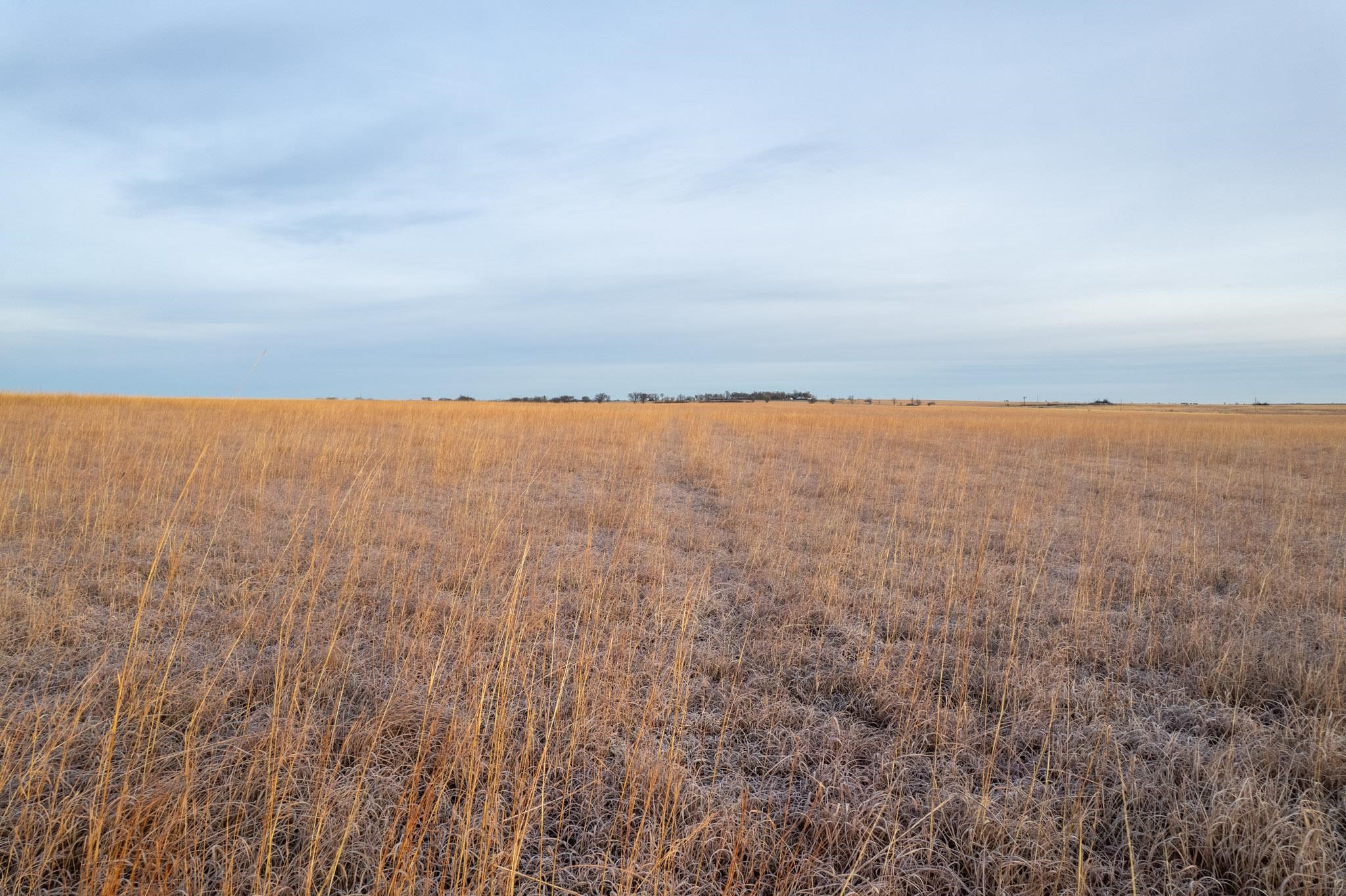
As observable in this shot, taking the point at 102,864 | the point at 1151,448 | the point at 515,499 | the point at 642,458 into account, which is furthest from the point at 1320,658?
the point at 1151,448

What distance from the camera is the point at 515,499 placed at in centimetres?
809

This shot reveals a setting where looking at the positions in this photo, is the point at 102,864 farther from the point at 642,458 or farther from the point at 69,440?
the point at 69,440

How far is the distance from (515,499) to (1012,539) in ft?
19.2

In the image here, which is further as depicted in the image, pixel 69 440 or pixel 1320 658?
pixel 69 440

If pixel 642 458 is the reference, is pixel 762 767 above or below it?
below

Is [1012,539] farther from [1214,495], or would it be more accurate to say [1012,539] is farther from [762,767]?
[1214,495]

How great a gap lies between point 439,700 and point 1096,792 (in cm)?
291

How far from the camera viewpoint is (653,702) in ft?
10.2

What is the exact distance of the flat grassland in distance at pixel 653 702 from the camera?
2.21 metres

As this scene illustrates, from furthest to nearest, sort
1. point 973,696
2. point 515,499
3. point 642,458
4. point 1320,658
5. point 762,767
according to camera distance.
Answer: point 642,458, point 515,499, point 1320,658, point 973,696, point 762,767

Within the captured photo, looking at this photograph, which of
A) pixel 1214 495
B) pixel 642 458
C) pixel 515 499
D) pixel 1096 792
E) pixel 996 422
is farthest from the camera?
pixel 996 422

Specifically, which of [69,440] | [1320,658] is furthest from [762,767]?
[69,440]

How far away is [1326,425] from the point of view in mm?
27062

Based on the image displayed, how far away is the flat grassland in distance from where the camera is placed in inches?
87.0
